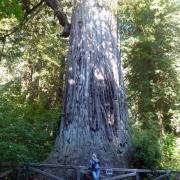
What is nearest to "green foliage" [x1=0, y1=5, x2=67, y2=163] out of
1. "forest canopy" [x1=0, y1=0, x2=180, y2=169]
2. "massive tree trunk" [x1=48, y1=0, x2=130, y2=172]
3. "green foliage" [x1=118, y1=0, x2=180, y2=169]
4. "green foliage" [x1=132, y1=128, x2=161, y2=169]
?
"forest canopy" [x1=0, y1=0, x2=180, y2=169]

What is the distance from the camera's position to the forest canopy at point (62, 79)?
9020mm

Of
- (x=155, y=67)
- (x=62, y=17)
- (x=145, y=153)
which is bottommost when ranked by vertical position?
(x=145, y=153)

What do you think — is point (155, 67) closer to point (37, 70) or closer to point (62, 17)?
point (37, 70)

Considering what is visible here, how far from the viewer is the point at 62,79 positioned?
587 inches

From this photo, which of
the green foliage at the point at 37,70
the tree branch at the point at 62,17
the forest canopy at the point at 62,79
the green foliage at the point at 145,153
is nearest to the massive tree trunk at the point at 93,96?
the green foliage at the point at 145,153

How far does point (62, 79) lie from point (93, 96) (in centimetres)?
668

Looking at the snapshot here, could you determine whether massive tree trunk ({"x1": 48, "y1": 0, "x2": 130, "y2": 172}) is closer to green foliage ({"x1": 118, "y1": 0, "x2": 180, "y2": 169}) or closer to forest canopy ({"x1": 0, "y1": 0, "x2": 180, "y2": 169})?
forest canopy ({"x1": 0, "y1": 0, "x2": 180, "y2": 169})

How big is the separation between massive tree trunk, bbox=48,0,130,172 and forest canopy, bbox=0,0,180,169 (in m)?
0.78

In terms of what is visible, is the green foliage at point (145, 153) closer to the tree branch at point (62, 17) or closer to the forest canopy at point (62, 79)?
the forest canopy at point (62, 79)

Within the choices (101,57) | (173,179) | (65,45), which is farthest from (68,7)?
(173,179)

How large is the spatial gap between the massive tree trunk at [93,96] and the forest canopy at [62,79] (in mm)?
779

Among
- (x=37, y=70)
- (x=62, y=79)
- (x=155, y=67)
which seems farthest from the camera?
A: (x=155, y=67)

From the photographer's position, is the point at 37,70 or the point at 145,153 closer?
the point at 145,153

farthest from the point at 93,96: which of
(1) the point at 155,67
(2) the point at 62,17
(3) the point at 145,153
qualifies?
(1) the point at 155,67
